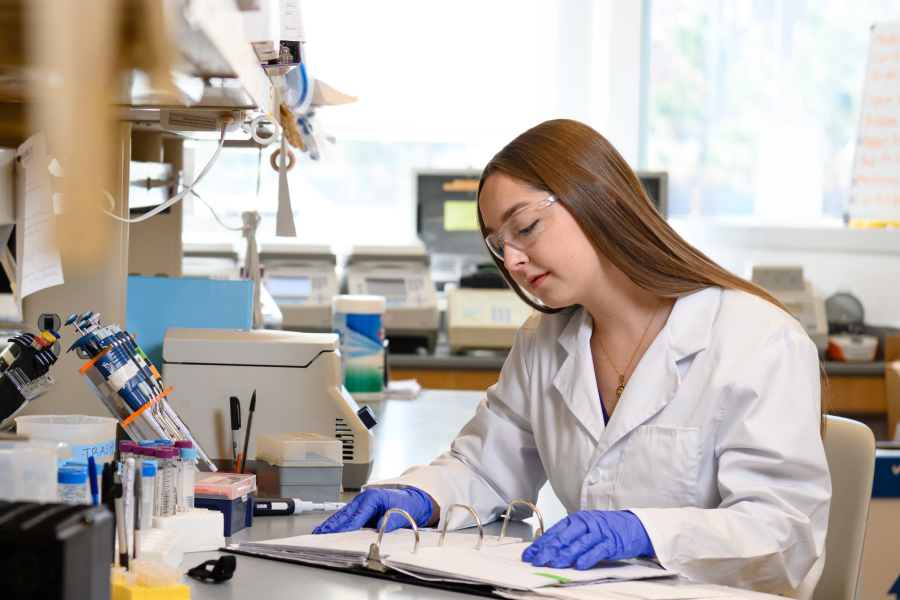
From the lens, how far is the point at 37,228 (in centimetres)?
121

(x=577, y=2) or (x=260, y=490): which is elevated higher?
(x=577, y=2)

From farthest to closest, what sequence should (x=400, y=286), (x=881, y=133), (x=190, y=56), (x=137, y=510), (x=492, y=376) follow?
(x=881, y=133)
(x=400, y=286)
(x=492, y=376)
(x=137, y=510)
(x=190, y=56)

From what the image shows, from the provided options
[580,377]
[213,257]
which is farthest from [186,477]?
[213,257]

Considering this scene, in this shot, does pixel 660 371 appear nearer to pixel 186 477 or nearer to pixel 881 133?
pixel 186 477

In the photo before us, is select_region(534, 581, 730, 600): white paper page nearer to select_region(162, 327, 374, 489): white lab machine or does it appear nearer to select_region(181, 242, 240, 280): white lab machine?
select_region(162, 327, 374, 489): white lab machine

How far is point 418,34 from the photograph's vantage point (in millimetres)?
4145

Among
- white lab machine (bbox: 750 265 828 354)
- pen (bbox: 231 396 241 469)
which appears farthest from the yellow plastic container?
white lab machine (bbox: 750 265 828 354)

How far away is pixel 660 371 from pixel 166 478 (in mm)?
709

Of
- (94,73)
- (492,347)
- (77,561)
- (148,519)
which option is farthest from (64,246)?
(492,347)

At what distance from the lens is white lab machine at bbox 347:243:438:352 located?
10.8 ft

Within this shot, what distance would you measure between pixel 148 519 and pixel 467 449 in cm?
58

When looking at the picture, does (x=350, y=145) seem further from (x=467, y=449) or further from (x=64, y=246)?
(x=64, y=246)

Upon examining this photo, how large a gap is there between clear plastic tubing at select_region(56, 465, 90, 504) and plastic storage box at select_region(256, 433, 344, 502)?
0.48m

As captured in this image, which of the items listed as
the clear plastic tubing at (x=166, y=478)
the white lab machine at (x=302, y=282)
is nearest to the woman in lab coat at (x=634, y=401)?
the clear plastic tubing at (x=166, y=478)
